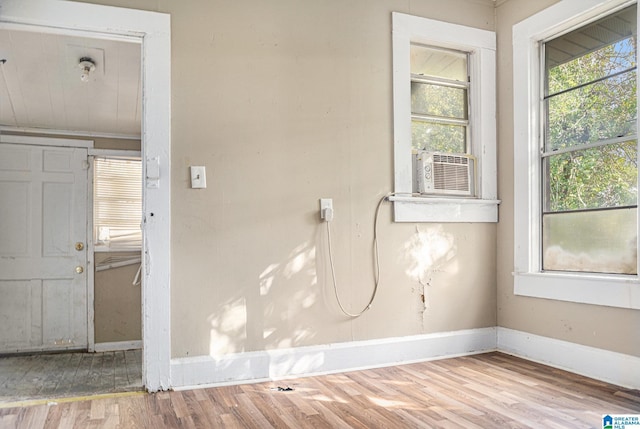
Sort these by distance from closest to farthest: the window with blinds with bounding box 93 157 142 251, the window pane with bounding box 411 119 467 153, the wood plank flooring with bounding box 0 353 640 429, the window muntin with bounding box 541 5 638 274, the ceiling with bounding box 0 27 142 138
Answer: the wood plank flooring with bounding box 0 353 640 429
the window muntin with bounding box 541 5 638 274
the ceiling with bounding box 0 27 142 138
the window pane with bounding box 411 119 467 153
the window with blinds with bounding box 93 157 142 251

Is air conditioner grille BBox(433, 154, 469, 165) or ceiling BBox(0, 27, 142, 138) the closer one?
ceiling BBox(0, 27, 142, 138)

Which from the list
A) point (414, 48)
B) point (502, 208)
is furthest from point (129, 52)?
point (502, 208)

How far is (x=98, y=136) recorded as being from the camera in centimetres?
486

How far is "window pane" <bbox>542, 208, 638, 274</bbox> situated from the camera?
2949 millimetres

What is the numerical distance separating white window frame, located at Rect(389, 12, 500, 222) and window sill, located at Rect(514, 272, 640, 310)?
575 mm

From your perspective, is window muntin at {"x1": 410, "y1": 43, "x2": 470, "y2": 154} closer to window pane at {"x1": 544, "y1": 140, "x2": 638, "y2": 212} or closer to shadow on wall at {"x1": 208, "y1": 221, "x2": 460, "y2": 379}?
window pane at {"x1": 544, "y1": 140, "x2": 638, "y2": 212}

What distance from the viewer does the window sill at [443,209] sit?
3498mm

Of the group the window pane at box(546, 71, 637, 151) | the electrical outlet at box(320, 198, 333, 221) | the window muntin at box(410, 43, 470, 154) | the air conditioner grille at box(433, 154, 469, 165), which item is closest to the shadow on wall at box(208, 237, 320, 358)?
the electrical outlet at box(320, 198, 333, 221)

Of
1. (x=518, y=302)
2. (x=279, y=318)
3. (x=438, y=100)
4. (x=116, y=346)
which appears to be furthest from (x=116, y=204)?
(x=518, y=302)

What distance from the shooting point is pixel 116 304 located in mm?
4863

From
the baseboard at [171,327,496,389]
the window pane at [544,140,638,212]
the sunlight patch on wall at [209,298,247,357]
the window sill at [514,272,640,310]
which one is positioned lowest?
the baseboard at [171,327,496,389]

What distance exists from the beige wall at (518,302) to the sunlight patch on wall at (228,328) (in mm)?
2022

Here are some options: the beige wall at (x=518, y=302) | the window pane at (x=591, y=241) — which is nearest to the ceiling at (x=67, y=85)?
the beige wall at (x=518, y=302)

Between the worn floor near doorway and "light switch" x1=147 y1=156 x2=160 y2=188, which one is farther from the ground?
"light switch" x1=147 y1=156 x2=160 y2=188
